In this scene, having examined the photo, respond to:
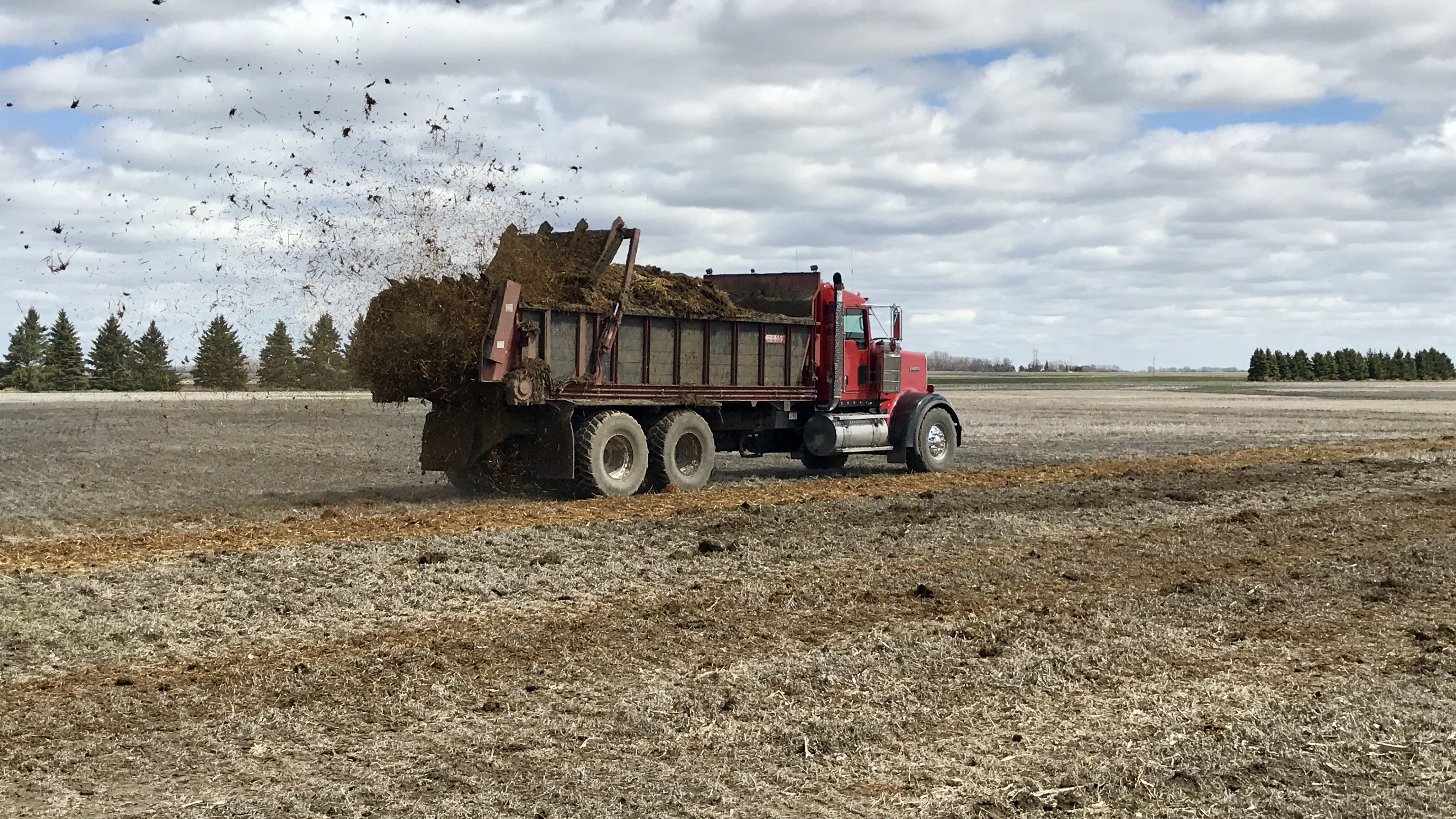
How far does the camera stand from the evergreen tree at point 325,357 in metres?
17.2

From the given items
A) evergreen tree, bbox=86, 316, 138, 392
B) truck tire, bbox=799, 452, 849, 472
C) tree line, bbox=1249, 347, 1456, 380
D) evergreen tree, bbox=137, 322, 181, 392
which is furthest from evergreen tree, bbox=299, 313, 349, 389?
tree line, bbox=1249, 347, 1456, 380

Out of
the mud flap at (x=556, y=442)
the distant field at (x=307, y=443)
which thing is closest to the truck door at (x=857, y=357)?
the distant field at (x=307, y=443)

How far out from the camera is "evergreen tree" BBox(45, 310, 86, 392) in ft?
259

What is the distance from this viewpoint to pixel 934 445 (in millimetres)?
23047

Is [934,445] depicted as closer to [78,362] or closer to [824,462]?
[824,462]

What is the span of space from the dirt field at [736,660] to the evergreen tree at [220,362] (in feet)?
10.7

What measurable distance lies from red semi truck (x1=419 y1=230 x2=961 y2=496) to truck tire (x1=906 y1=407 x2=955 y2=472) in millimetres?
26

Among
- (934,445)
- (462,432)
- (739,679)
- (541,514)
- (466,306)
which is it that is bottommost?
(739,679)

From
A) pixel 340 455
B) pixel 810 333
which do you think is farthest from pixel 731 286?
pixel 340 455

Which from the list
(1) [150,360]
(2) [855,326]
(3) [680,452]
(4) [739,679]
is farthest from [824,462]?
(1) [150,360]

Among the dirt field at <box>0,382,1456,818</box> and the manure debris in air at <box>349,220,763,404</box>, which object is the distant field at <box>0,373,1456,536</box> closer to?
the dirt field at <box>0,382,1456,818</box>

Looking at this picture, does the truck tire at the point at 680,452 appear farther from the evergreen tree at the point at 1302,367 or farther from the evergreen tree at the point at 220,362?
the evergreen tree at the point at 1302,367

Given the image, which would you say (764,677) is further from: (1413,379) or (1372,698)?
(1413,379)

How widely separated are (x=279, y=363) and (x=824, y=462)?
9447 millimetres
